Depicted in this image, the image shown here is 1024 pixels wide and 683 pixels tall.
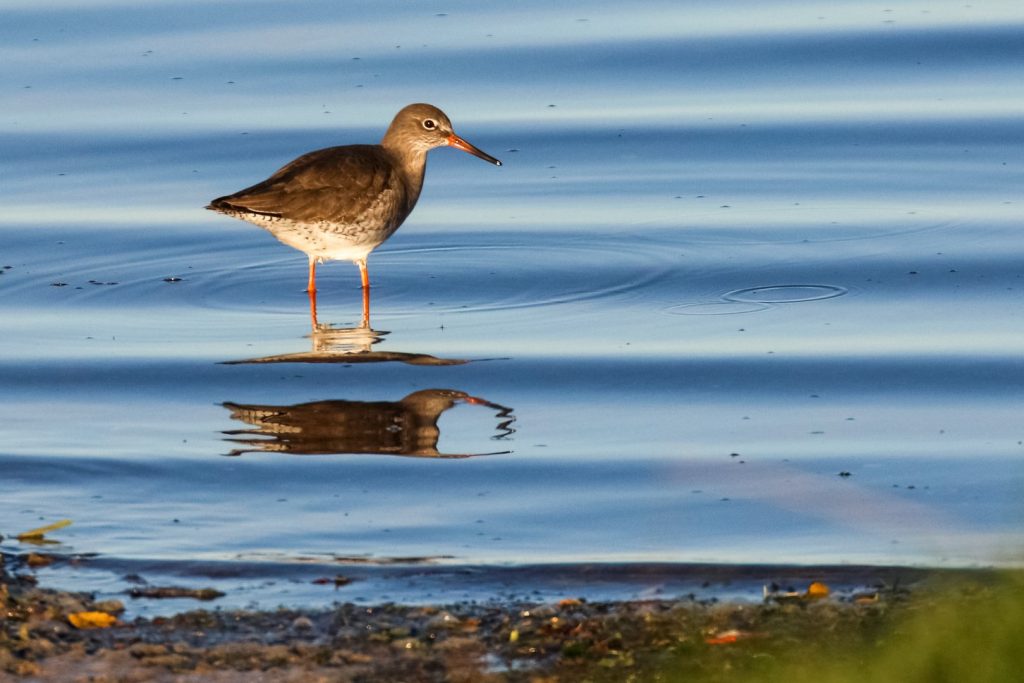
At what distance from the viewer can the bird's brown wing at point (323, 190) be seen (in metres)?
11.8

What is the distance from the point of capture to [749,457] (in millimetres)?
8742

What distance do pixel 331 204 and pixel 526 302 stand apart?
1471mm

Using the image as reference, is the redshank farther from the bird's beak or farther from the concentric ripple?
the concentric ripple

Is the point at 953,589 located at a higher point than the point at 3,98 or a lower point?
lower

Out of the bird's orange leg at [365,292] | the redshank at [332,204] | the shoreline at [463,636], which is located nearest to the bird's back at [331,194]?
the redshank at [332,204]

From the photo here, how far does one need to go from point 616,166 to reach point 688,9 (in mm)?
4692

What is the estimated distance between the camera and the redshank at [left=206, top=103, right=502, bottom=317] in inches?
466

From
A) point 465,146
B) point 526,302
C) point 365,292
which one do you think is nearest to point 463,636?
point 526,302

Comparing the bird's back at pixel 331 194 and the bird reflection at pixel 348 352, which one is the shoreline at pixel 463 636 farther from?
the bird's back at pixel 331 194

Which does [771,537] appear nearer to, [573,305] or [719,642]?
[719,642]

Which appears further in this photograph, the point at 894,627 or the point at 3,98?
the point at 3,98

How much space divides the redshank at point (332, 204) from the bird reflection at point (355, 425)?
1.80 metres

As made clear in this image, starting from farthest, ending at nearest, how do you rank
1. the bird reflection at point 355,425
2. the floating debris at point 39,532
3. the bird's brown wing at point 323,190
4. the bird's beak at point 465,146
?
the bird's beak at point 465,146, the bird's brown wing at point 323,190, the bird reflection at point 355,425, the floating debris at point 39,532

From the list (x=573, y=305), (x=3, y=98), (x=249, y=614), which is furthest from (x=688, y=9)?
(x=249, y=614)
